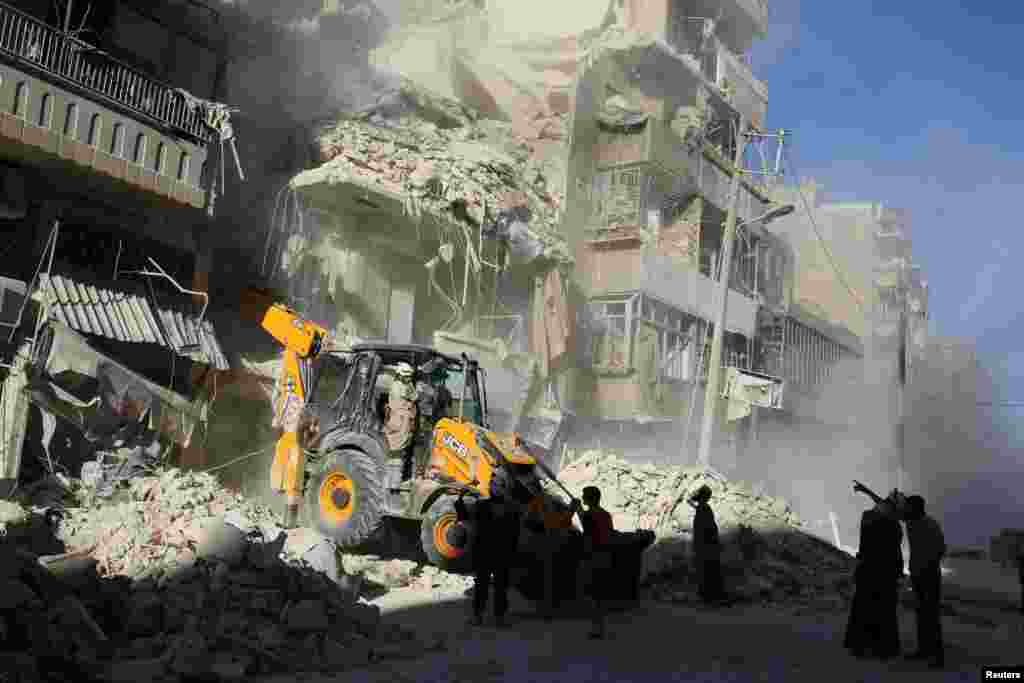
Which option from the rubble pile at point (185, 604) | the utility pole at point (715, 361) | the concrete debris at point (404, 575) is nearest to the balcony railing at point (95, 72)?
the rubble pile at point (185, 604)

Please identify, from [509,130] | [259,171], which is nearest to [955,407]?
[509,130]

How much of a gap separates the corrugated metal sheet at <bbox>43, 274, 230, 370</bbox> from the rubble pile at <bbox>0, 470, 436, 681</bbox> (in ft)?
13.2

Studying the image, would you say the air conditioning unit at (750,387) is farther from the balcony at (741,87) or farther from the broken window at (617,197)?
the balcony at (741,87)

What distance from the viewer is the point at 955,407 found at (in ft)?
175

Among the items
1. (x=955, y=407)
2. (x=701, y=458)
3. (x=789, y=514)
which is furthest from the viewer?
(x=955, y=407)

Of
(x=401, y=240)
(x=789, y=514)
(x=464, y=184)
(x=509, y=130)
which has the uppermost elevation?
(x=509, y=130)

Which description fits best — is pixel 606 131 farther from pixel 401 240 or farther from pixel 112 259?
pixel 112 259

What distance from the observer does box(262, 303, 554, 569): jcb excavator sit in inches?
442

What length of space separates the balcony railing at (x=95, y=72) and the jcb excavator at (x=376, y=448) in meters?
3.99

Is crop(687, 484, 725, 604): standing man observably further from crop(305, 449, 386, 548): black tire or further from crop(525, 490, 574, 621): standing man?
crop(305, 449, 386, 548): black tire

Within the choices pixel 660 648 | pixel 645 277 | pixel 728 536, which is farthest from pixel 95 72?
pixel 645 277

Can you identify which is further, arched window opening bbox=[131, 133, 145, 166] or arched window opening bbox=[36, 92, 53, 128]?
arched window opening bbox=[131, 133, 145, 166]

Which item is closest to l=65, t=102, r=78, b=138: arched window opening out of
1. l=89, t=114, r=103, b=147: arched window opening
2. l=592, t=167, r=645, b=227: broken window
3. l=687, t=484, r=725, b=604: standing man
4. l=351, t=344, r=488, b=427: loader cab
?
l=89, t=114, r=103, b=147: arched window opening

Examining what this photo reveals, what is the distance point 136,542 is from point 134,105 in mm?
7830
